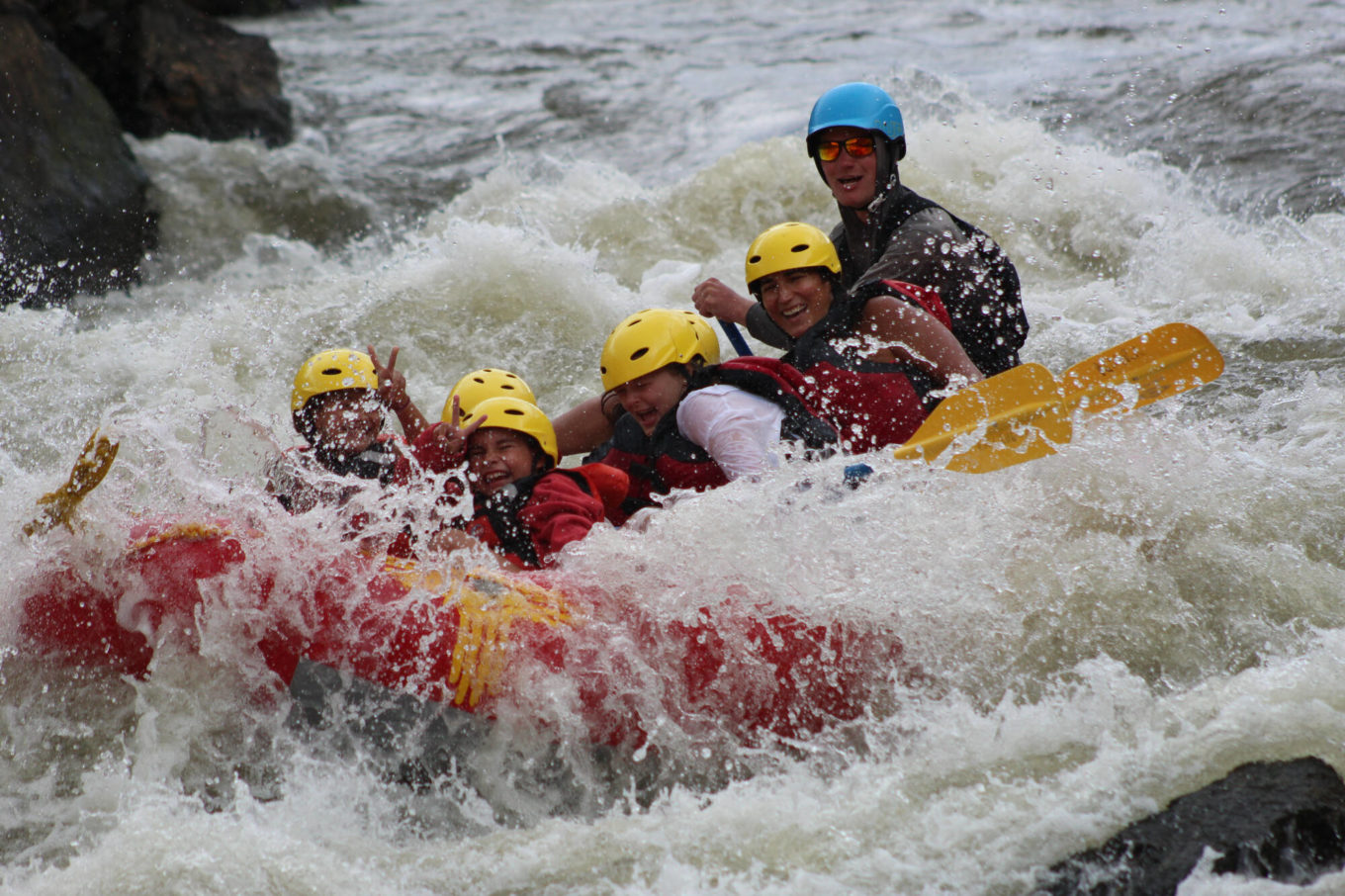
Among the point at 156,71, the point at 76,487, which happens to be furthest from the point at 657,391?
the point at 156,71

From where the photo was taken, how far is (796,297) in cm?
403

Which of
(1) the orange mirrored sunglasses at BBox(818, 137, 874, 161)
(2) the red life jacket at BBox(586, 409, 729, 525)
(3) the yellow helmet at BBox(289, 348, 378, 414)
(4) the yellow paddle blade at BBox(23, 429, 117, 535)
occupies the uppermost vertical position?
(1) the orange mirrored sunglasses at BBox(818, 137, 874, 161)

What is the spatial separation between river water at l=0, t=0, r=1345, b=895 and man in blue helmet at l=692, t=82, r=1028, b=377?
80cm

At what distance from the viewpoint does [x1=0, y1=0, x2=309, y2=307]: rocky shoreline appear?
311 inches

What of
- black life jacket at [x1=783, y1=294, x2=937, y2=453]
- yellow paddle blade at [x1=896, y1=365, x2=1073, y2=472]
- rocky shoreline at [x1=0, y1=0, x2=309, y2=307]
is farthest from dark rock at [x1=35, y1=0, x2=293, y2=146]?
yellow paddle blade at [x1=896, y1=365, x2=1073, y2=472]

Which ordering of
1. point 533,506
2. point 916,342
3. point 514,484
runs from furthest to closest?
point 916,342 < point 514,484 < point 533,506

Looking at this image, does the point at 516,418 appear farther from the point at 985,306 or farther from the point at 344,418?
the point at 985,306

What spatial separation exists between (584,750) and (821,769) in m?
0.60

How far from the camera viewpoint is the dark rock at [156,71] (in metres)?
10.5

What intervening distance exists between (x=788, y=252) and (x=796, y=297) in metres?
0.16

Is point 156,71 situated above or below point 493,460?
above

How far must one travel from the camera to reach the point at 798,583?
117 inches

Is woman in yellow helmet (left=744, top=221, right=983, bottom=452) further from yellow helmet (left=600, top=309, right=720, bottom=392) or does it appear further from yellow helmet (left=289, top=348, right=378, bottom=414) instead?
yellow helmet (left=289, top=348, right=378, bottom=414)

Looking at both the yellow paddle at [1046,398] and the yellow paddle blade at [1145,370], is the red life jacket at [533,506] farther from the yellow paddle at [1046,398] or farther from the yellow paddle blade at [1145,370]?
the yellow paddle blade at [1145,370]
